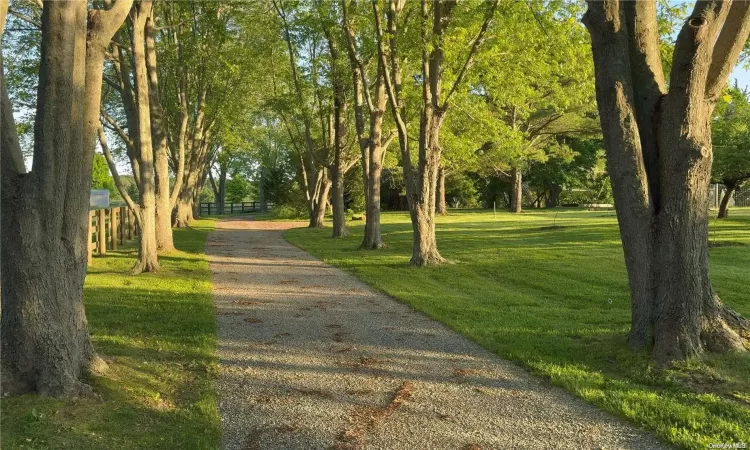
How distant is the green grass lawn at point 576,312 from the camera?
187 inches

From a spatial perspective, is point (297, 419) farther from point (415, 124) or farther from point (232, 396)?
point (415, 124)

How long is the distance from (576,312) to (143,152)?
32.2ft

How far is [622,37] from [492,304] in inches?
186

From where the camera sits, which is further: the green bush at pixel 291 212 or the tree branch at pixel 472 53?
the green bush at pixel 291 212

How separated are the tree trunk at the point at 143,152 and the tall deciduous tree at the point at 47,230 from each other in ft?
27.4

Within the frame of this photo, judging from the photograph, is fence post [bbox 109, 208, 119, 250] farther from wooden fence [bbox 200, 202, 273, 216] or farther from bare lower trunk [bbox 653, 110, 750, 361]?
wooden fence [bbox 200, 202, 273, 216]

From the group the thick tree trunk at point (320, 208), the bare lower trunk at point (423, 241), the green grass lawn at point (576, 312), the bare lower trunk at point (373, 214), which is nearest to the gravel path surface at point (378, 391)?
the green grass lawn at point (576, 312)

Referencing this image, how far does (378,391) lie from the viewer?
17.0ft

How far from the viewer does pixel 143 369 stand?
224 inches

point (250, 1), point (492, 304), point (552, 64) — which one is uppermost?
point (250, 1)

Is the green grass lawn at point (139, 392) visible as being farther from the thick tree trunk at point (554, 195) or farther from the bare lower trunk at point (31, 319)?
the thick tree trunk at point (554, 195)

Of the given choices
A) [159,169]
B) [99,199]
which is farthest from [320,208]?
[159,169]

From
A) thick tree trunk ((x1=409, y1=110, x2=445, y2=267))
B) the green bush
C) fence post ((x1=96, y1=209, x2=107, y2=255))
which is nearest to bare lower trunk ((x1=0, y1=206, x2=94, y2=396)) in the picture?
thick tree trunk ((x1=409, y1=110, x2=445, y2=267))

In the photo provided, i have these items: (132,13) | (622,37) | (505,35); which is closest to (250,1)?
(132,13)
